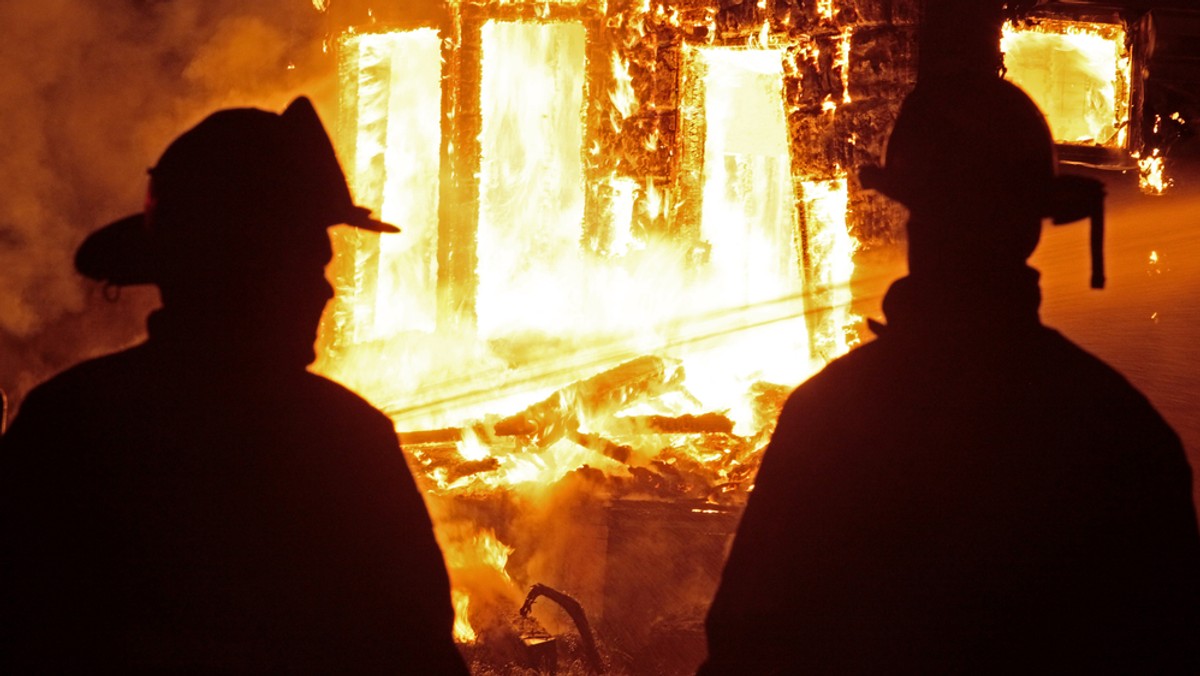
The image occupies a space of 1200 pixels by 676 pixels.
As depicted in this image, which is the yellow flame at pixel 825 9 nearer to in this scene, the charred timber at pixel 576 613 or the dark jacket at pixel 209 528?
the charred timber at pixel 576 613

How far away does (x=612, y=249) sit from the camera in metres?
8.87

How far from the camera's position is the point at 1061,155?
7.54 meters

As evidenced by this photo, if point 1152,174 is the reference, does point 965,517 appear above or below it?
below

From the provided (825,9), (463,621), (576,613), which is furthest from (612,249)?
(463,621)

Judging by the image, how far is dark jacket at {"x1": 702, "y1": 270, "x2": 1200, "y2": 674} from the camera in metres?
2.54

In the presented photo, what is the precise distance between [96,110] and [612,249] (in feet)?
22.2

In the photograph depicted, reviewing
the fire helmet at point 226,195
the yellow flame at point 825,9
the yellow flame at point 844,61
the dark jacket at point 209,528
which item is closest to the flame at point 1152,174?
the yellow flame at point 844,61

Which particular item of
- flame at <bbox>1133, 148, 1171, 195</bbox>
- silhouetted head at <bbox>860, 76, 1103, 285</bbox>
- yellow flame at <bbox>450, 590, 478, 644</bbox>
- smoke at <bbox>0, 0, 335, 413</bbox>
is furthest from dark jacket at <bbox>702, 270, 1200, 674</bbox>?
smoke at <bbox>0, 0, 335, 413</bbox>

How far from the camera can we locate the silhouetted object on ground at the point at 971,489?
2.55 metres

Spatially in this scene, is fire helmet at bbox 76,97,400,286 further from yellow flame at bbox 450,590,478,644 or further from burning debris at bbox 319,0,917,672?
yellow flame at bbox 450,590,478,644

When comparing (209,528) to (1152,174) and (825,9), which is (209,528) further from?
(1152,174)

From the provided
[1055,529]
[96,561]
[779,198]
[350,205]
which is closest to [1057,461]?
[1055,529]

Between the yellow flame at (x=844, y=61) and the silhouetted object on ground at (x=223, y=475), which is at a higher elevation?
the yellow flame at (x=844, y=61)

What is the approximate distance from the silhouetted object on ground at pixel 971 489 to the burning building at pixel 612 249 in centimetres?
443
